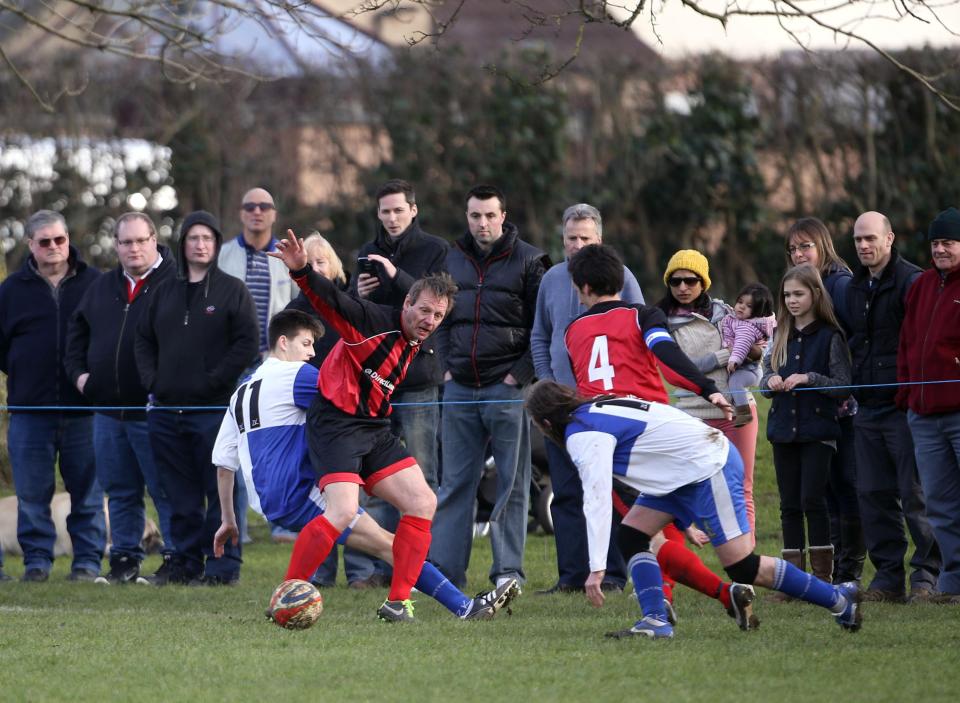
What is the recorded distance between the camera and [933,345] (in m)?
8.98

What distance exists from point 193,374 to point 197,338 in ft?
0.88

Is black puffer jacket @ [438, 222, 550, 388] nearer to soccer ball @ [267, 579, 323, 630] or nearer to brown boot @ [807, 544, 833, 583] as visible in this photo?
brown boot @ [807, 544, 833, 583]

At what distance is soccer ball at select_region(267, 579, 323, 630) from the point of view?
811cm

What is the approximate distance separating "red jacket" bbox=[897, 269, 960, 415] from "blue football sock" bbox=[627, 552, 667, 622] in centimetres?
222

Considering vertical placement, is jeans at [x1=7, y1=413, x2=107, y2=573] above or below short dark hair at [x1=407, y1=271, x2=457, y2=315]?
below

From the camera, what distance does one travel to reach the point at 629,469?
7.68m

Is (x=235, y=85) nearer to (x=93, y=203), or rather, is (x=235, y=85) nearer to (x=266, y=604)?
(x=93, y=203)

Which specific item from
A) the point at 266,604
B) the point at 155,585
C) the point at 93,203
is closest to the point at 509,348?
the point at 266,604

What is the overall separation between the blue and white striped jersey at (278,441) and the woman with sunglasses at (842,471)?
3.40m

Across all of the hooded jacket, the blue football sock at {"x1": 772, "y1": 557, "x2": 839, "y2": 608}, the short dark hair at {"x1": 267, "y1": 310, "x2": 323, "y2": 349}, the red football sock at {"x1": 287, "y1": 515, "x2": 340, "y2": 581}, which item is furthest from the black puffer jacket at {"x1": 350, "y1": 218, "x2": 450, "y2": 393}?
the blue football sock at {"x1": 772, "y1": 557, "x2": 839, "y2": 608}

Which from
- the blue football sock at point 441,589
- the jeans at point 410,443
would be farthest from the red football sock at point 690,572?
the jeans at point 410,443

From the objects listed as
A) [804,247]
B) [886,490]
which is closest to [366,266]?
[804,247]

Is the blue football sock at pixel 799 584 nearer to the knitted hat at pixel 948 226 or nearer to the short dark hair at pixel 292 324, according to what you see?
the knitted hat at pixel 948 226

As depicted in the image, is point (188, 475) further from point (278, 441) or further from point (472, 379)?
point (278, 441)
